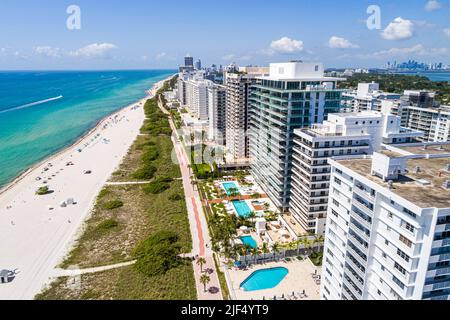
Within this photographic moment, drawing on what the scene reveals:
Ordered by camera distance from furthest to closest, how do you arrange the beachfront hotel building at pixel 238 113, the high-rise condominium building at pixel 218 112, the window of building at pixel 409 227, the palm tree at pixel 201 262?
the high-rise condominium building at pixel 218 112, the beachfront hotel building at pixel 238 113, the palm tree at pixel 201 262, the window of building at pixel 409 227

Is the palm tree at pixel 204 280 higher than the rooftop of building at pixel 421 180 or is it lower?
lower

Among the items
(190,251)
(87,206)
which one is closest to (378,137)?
(190,251)

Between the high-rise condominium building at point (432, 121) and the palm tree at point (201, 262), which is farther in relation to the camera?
the high-rise condominium building at point (432, 121)

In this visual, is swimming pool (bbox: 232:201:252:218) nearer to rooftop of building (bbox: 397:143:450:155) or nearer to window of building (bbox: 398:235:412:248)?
rooftop of building (bbox: 397:143:450:155)

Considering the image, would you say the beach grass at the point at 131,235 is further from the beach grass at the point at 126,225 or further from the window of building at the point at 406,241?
the window of building at the point at 406,241

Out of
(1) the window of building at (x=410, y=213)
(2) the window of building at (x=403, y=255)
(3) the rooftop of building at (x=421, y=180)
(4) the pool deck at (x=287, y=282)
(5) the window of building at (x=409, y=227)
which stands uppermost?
(3) the rooftop of building at (x=421, y=180)

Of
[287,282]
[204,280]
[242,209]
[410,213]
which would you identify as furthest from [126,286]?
[410,213]

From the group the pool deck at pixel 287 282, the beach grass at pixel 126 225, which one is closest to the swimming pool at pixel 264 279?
the pool deck at pixel 287 282

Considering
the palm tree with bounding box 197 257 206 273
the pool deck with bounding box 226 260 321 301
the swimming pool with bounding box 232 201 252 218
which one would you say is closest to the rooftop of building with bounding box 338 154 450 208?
the pool deck with bounding box 226 260 321 301
